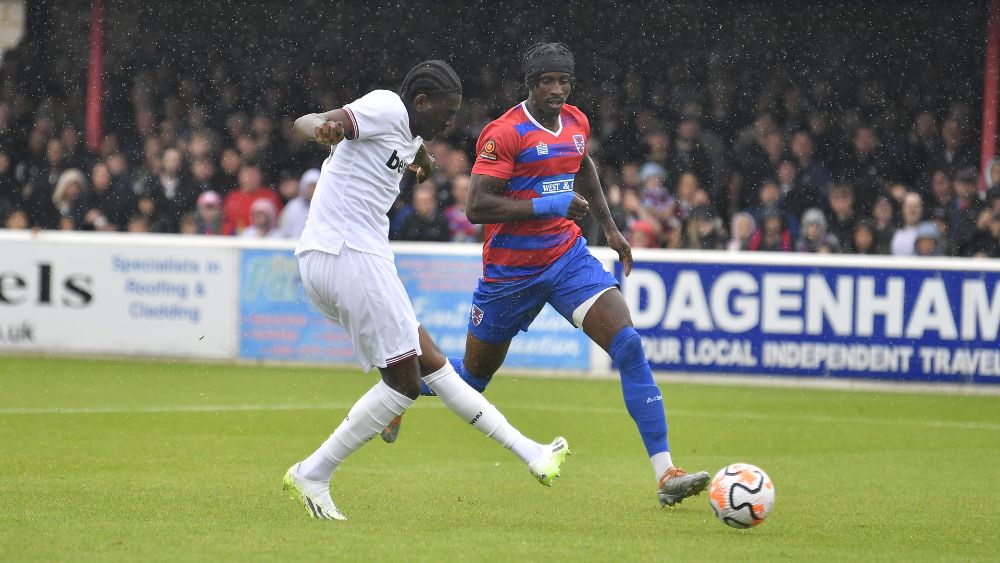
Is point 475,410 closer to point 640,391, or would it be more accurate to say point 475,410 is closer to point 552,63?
point 640,391

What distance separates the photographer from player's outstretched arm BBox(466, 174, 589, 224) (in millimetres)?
7320

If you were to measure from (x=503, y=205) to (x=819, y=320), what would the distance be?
271 inches

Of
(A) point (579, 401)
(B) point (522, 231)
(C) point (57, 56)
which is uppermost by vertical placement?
(C) point (57, 56)

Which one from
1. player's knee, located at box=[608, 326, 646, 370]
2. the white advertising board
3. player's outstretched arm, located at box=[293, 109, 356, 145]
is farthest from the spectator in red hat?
player's outstretched arm, located at box=[293, 109, 356, 145]

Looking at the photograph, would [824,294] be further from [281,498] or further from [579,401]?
[281,498]

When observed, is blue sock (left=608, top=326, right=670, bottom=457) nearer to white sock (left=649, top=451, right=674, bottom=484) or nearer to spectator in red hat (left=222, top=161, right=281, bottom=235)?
white sock (left=649, top=451, right=674, bottom=484)

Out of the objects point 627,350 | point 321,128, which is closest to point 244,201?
point 627,350

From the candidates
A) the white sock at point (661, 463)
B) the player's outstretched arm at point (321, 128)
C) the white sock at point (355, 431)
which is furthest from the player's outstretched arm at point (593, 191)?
the player's outstretched arm at point (321, 128)

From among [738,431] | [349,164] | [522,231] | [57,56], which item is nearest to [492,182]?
[522,231]

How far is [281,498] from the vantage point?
7.35m

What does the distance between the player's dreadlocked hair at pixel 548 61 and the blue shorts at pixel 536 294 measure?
2.91 ft

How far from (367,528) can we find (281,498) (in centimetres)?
98

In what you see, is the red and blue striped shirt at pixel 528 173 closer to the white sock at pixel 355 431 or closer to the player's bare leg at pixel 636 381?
the player's bare leg at pixel 636 381

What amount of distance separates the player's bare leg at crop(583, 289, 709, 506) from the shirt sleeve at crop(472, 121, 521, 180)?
0.82 metres
